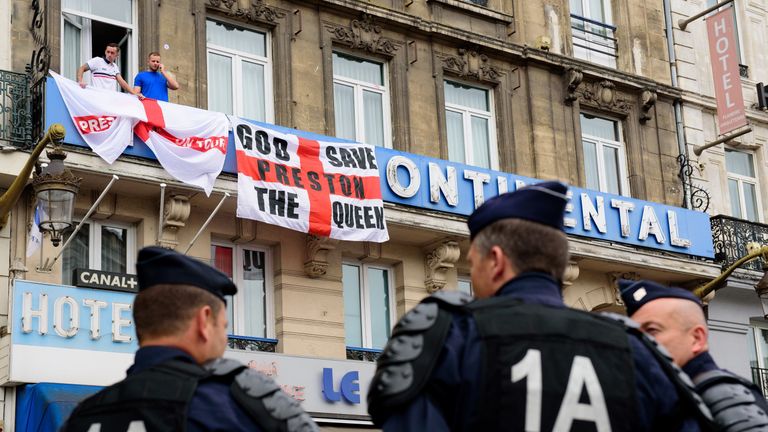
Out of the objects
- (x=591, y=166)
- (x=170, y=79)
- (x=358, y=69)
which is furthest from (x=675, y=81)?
(x=170, y=79)

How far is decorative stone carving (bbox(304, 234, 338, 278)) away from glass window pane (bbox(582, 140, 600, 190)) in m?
6.03

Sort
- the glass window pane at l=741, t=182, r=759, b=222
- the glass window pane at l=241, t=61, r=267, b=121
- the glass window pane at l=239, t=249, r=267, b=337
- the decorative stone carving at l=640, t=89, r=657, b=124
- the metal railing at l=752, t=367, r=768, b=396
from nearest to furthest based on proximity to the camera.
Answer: the glass window pane at l=239, t=249, r=267, b=337
the glass window pane at l=241, t=61, r=267, b=121
the decorative stone carving at l=640, t=89, r=657, b=124
the metal railing at l=752, t=367, r=768, b=396
the glass window pane at l=741, t=182, r=759, b=222

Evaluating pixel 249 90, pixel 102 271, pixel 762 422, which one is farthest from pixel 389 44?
pixel 762 422

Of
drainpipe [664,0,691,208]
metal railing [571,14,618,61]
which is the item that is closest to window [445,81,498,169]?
metal railing [571,14,618,61]

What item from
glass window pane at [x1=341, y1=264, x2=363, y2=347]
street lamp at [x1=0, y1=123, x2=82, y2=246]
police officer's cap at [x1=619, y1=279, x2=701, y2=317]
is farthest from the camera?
glass window pane at [x1=341, y1=264, x2=363, y2=347]

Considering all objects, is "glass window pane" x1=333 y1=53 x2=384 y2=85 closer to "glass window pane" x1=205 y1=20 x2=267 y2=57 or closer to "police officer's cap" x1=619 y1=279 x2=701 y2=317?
"glass window pane" x1=205 y1=20 x2=267 y2=57

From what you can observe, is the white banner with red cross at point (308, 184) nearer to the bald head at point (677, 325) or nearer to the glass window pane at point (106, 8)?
the glass window pane at point (106, 8)

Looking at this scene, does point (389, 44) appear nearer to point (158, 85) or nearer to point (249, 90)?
point (249, 90)

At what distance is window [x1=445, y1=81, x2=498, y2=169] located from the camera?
896 inches

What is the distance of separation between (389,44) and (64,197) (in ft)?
26.2

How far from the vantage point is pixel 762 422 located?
224 inches

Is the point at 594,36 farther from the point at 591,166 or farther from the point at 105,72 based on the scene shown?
the point at 105,72

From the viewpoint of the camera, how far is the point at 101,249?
1856 centimetres

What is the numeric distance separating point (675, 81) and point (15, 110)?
13319 mm
